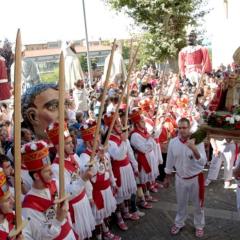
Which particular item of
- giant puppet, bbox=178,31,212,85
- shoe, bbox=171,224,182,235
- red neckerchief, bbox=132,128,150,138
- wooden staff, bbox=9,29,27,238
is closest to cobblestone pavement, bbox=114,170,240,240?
shoe, bbox=171,224,182,235

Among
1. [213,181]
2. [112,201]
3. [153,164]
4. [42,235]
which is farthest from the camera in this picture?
[213,181]

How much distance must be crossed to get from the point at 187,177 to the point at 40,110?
2175mm

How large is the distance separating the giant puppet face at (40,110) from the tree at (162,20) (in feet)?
52.1

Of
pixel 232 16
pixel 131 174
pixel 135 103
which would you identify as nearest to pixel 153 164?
pixel 131 174

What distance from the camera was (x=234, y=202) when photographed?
6.43 m

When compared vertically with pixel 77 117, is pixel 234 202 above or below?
below

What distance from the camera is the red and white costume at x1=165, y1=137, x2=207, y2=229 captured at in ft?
17.4

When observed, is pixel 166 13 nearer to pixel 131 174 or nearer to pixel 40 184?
pixel 131 174

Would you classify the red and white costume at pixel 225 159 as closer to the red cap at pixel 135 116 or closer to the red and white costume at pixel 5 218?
the red cap at pixel 135 116

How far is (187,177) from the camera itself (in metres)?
5.34

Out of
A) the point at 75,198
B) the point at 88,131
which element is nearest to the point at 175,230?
the point at 75,198

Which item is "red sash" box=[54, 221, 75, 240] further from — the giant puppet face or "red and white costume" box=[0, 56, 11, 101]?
"red and white costume" box=[0, 56, 11, 101]

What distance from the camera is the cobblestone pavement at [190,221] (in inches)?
214

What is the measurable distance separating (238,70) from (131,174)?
7.80 ft
